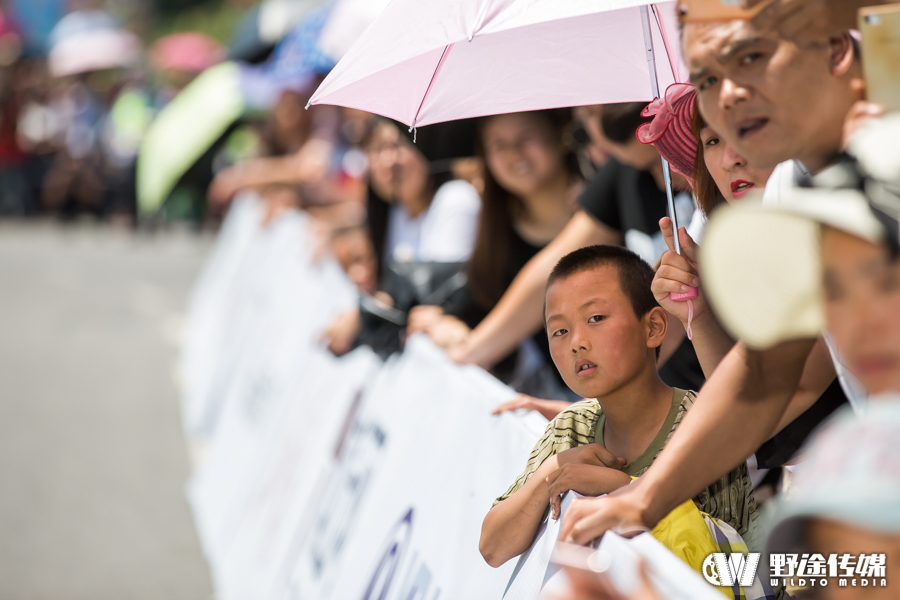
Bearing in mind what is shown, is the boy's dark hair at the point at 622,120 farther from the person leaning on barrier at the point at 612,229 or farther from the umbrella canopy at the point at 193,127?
the umbrella canopy at the point at 193,127

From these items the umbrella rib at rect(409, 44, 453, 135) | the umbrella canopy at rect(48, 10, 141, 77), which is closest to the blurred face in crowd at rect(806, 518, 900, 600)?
the umbrella rib at rect(409, 44, 453, 135)

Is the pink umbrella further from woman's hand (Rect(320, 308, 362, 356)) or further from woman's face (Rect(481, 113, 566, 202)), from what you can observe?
woman's hand (Rect(320, 308, 362, 356))

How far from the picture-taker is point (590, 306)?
→ 85.7 inches

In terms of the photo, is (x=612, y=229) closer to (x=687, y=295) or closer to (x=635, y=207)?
(x=635, y=207)

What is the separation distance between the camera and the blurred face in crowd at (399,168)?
530 cm

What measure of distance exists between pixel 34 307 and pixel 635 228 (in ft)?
31.5

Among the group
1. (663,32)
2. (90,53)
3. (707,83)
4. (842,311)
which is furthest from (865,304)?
(90,53)

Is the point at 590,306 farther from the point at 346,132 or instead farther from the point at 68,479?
the point at 346,132

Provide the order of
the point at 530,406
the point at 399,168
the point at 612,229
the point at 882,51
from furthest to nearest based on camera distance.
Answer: the point at 399,168, the point at 612,229, the point at 530,406, the point at 882,51

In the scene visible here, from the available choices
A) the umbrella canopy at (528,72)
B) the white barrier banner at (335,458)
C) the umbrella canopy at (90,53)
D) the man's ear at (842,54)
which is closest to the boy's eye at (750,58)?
the man's ear at (842,54)

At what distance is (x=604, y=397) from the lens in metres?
2.18

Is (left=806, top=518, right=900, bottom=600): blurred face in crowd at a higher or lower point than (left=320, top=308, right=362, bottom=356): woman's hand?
higher

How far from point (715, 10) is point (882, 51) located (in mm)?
274

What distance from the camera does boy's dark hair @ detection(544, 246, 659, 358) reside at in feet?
7.27
